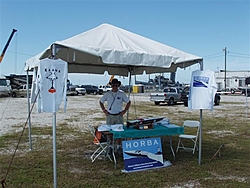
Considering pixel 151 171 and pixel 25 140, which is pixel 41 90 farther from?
pixel 25 140

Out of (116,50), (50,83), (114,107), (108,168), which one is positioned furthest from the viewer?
(114,107)

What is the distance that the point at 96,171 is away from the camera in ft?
14.4

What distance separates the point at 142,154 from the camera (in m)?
4.59

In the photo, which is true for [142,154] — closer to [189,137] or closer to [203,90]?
[189,137]

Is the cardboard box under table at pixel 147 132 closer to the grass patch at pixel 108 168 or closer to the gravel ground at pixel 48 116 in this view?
the grass patch at pixel 108 168

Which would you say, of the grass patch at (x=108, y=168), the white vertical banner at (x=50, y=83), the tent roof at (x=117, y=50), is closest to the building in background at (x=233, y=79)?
the grass patch at (x=108, y=168)

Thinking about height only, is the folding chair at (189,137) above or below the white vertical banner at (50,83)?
below

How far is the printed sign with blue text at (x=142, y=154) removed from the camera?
4449mm

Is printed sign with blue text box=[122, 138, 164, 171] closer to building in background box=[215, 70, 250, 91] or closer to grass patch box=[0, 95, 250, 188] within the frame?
grass patch box=[0, 95, 250, 188]

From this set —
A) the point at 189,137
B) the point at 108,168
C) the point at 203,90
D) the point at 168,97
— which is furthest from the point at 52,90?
the point at 168,97

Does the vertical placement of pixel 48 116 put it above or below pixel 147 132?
below

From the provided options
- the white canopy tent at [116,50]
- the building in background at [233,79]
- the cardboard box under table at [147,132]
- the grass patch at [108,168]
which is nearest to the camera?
the grass patch at [108,168]

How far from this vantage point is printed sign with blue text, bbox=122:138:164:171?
4.45 metres

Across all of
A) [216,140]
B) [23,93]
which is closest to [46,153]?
[216,140]
